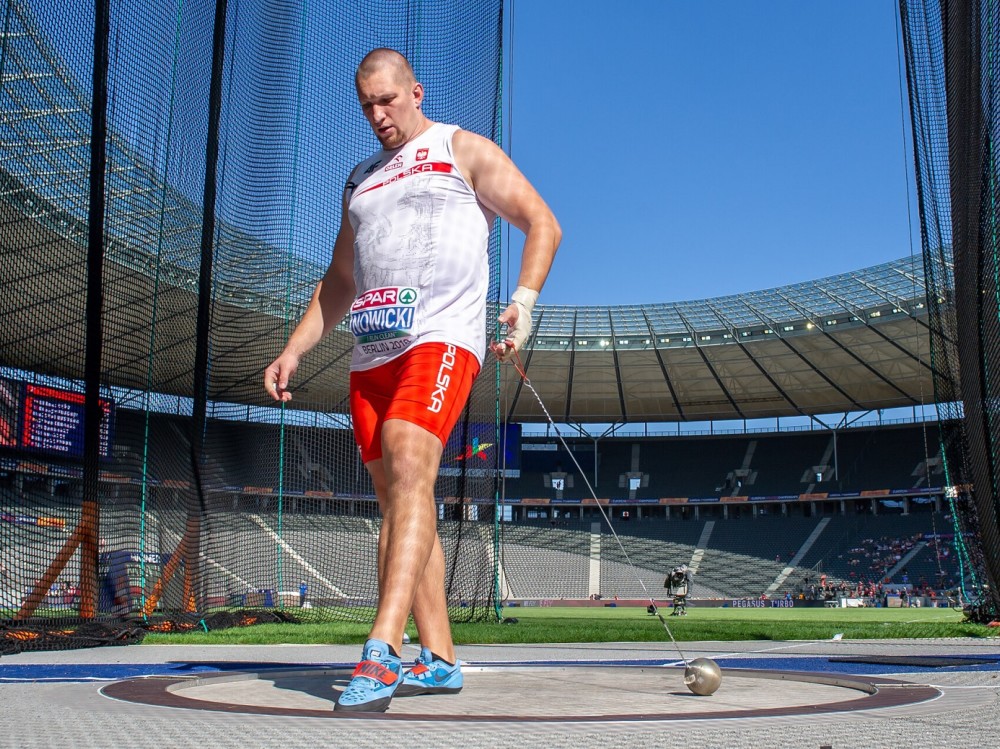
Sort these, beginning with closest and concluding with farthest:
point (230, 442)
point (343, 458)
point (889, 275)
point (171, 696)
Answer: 1. point (171, 696)
2. point (230, 442)
3. point (343, 458)
4. point (889, 275)

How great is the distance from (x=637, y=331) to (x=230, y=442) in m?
27.1

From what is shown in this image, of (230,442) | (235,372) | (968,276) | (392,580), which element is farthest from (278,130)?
(392,580)

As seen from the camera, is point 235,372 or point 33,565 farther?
point 235,372

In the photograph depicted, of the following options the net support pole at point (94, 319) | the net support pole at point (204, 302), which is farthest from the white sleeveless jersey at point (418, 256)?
the net support pole at point (204, 302)

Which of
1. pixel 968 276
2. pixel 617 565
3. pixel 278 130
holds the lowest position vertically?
pixel 617 565

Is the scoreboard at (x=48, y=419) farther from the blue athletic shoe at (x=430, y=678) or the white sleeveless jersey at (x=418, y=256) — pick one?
the blue athletic shoe at (x=430, y=678)

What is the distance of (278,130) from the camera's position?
8.73 m

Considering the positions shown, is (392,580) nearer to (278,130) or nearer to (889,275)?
(278,130)

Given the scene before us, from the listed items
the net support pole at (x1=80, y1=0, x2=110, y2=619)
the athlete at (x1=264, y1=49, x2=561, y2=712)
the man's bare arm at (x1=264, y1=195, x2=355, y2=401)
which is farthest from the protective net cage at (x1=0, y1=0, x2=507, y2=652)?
the athlete at (x1=264, y1=49, x2=561, y2=712)

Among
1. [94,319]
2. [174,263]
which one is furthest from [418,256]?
[174,263]

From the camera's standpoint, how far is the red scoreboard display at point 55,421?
8852 mm

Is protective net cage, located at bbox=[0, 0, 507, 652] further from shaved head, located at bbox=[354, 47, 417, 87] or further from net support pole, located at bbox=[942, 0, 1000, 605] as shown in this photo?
shaved head, located at bbox=[354, 47, 417, 87]

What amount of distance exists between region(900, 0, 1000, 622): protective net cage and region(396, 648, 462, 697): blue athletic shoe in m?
5.61

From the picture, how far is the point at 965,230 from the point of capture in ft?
24.2
